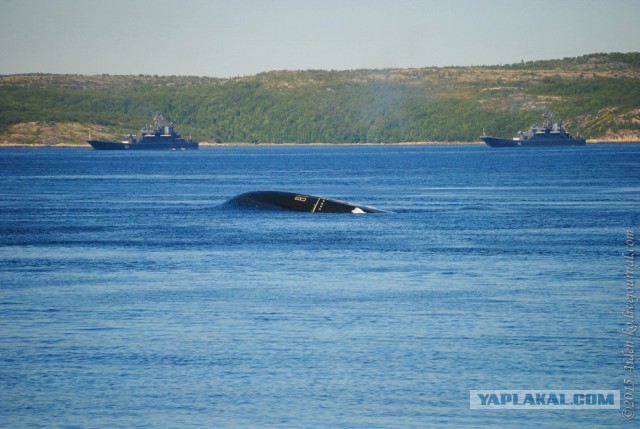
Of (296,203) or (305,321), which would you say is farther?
(296,203)

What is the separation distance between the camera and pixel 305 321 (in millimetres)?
32781

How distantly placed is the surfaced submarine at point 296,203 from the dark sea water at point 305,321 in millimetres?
7066

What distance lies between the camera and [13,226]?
2660 inches

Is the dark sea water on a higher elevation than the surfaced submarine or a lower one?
higher

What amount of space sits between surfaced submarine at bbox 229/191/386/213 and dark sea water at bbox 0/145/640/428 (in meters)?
7.07

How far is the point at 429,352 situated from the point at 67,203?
67029 millimetres

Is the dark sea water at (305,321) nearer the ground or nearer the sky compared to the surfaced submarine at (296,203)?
nearer the sky

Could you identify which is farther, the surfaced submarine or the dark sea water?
the surfaced submarine

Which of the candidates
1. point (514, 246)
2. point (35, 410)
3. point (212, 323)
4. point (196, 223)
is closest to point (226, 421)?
point (35, 410)

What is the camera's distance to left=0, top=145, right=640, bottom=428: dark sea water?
2402 cm

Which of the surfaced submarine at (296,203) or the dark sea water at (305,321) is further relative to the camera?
the surfaced submarine at (296,203)

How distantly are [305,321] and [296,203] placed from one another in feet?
147

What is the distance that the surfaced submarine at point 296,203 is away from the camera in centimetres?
7562

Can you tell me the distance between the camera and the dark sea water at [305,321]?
24016 mm
